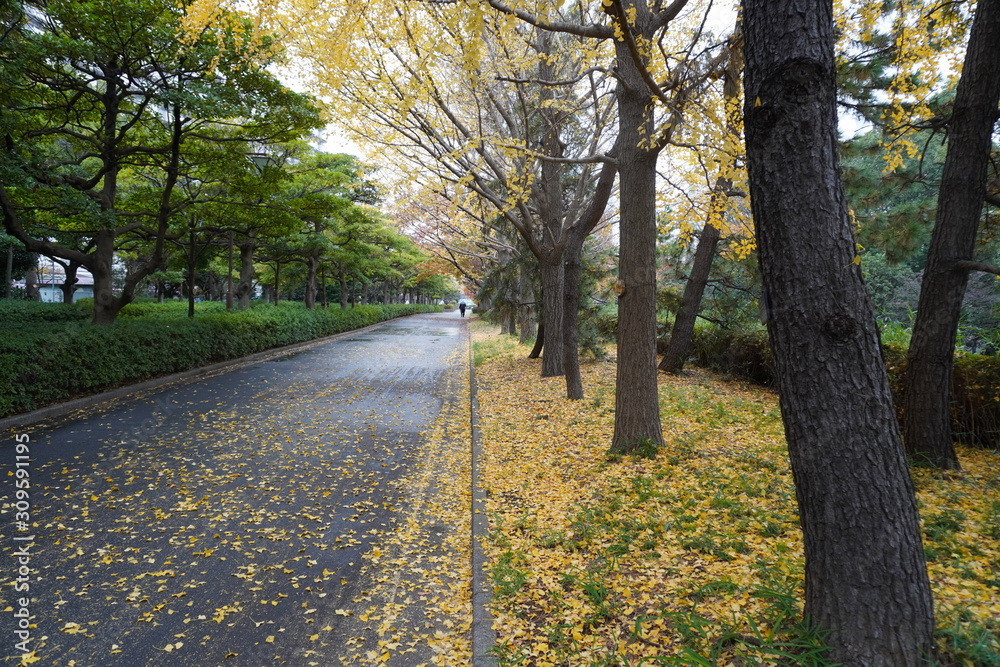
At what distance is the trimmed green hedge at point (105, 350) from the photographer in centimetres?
680

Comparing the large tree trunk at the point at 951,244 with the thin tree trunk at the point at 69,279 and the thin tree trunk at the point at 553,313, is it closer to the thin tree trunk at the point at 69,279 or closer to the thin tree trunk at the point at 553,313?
the thin tree trunk at the point at 553,313

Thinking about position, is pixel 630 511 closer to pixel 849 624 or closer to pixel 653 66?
pixel 849 624

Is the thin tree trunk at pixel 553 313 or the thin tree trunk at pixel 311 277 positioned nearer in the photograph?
the thin tree trunk at pixel 553 313

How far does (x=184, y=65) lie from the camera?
8.86 metres

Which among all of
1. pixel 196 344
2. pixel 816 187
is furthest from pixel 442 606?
pixel 196 344

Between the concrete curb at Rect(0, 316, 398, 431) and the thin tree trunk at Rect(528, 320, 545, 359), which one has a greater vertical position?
the thin tree trunk at Rect(528, 320, 545, 359)

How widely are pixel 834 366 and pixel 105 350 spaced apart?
1008cm

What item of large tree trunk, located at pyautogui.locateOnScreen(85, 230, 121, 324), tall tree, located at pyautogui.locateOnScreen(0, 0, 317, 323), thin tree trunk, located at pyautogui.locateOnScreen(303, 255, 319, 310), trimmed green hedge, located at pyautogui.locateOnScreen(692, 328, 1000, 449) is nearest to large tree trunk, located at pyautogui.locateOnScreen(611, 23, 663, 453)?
trimmed green hedge, located at pyautogui.locateOnScreen(692, 328, 1000, 449)

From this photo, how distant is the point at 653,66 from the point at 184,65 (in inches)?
320

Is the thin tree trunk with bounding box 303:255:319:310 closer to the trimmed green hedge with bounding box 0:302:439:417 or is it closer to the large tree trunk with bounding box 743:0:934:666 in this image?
the trimmed green hedge with bounding box 0:302:439:417

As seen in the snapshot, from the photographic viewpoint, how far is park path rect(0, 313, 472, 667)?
8.48ft

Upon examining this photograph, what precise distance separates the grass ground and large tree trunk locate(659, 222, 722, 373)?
15.3ft

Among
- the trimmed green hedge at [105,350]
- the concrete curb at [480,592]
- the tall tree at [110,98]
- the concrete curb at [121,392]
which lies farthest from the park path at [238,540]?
the tall tree at [110,98]

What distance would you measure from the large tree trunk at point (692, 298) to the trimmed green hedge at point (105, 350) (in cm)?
1027
